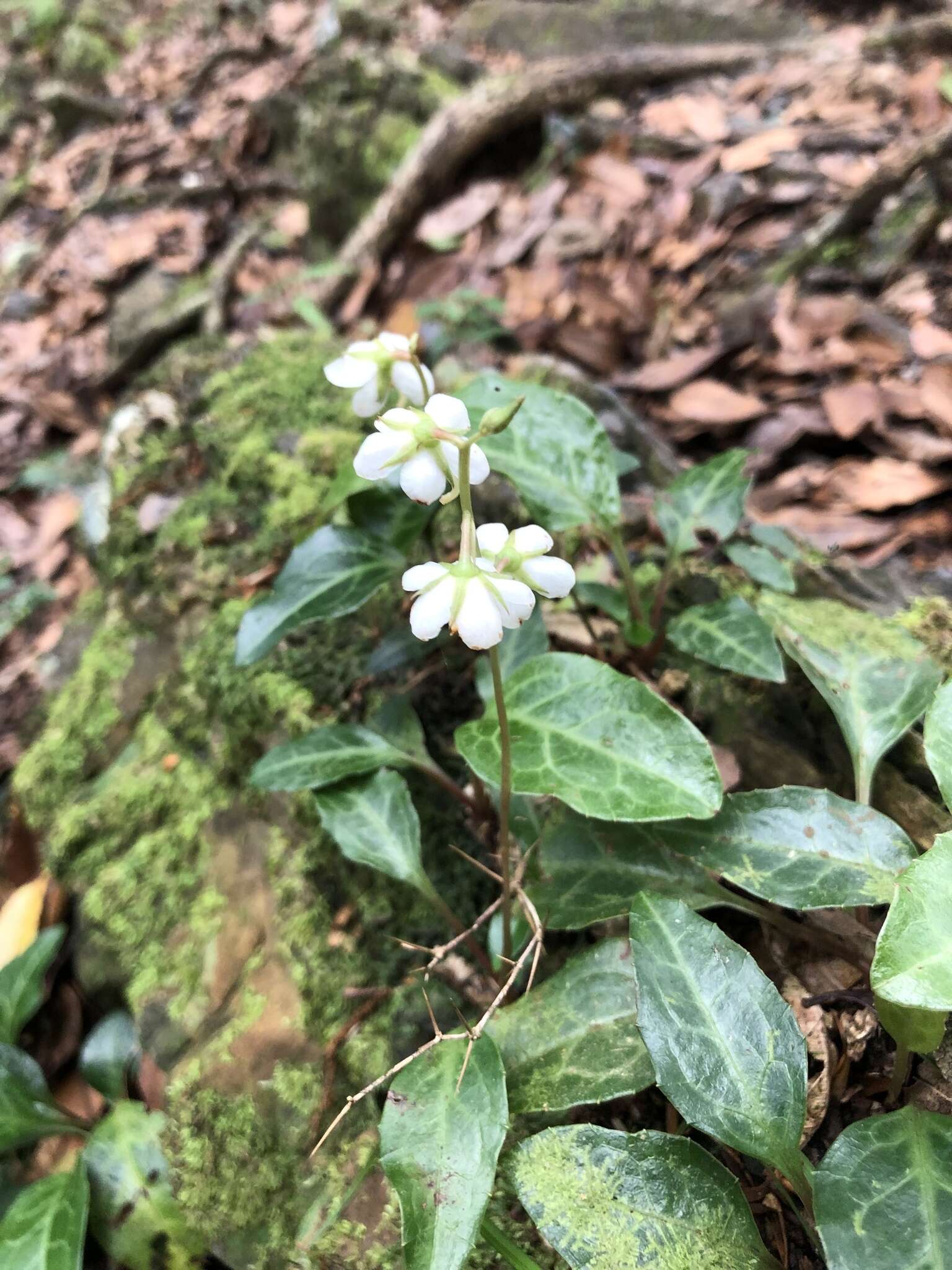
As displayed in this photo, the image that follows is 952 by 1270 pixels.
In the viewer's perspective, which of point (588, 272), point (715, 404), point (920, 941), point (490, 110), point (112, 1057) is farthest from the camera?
point (490, 110)

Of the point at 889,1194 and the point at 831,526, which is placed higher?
the point at 889,1194

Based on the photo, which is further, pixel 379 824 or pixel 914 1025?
pixel 379 824

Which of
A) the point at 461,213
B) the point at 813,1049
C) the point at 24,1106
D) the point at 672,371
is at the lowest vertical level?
the point at 24,1106

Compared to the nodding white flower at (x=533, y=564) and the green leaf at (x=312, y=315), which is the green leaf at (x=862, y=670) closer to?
the nodding white flower at (x=533, y=564)

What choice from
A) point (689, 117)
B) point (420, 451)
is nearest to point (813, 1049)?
point (420, 451)

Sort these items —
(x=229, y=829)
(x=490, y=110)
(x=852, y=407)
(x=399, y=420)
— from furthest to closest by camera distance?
(x=490, y=110), (x=852, y=407), (x=229, y=829), (x=399, y=420)

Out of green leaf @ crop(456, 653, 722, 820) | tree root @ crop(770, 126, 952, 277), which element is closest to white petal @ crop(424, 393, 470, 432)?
green leaf @ crop(456, 653, 722, 820)

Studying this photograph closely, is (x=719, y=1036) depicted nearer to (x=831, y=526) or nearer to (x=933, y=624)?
(x=933, y=624)
